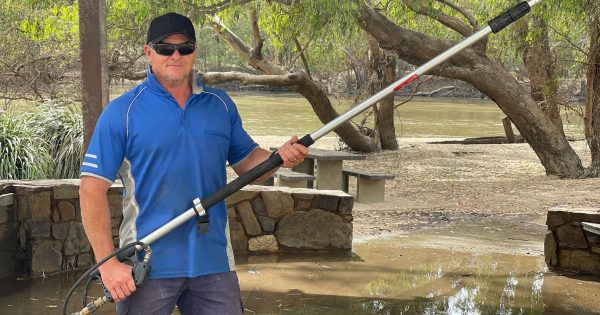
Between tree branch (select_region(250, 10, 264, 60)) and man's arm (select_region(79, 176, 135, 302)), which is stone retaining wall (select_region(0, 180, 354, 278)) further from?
tree branch (select_region(250, 10, 264, 60))

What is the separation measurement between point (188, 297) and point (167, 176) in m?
0.43

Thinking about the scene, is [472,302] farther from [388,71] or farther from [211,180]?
[388,71]

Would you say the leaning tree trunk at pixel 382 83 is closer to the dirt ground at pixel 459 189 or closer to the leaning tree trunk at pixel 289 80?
the dirt ground at pixel 459 189

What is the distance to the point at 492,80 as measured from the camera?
42.1ft

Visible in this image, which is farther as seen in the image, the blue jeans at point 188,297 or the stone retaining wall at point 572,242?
the stone retaining wall at point 572,242

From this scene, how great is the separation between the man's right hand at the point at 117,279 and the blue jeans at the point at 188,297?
0.06m

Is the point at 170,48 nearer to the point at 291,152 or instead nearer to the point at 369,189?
the point at 291,152

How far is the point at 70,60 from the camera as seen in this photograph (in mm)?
12508

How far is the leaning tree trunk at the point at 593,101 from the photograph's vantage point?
13289mm

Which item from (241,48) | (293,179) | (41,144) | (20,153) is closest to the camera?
(20,153)

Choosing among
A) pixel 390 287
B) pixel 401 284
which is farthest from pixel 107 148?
pixel 401 284

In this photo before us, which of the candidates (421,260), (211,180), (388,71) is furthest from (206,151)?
(388,71)

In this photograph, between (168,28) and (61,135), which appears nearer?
(168,28)

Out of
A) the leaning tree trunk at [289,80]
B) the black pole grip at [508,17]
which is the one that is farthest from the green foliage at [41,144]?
the black pole grip at [508,17]
